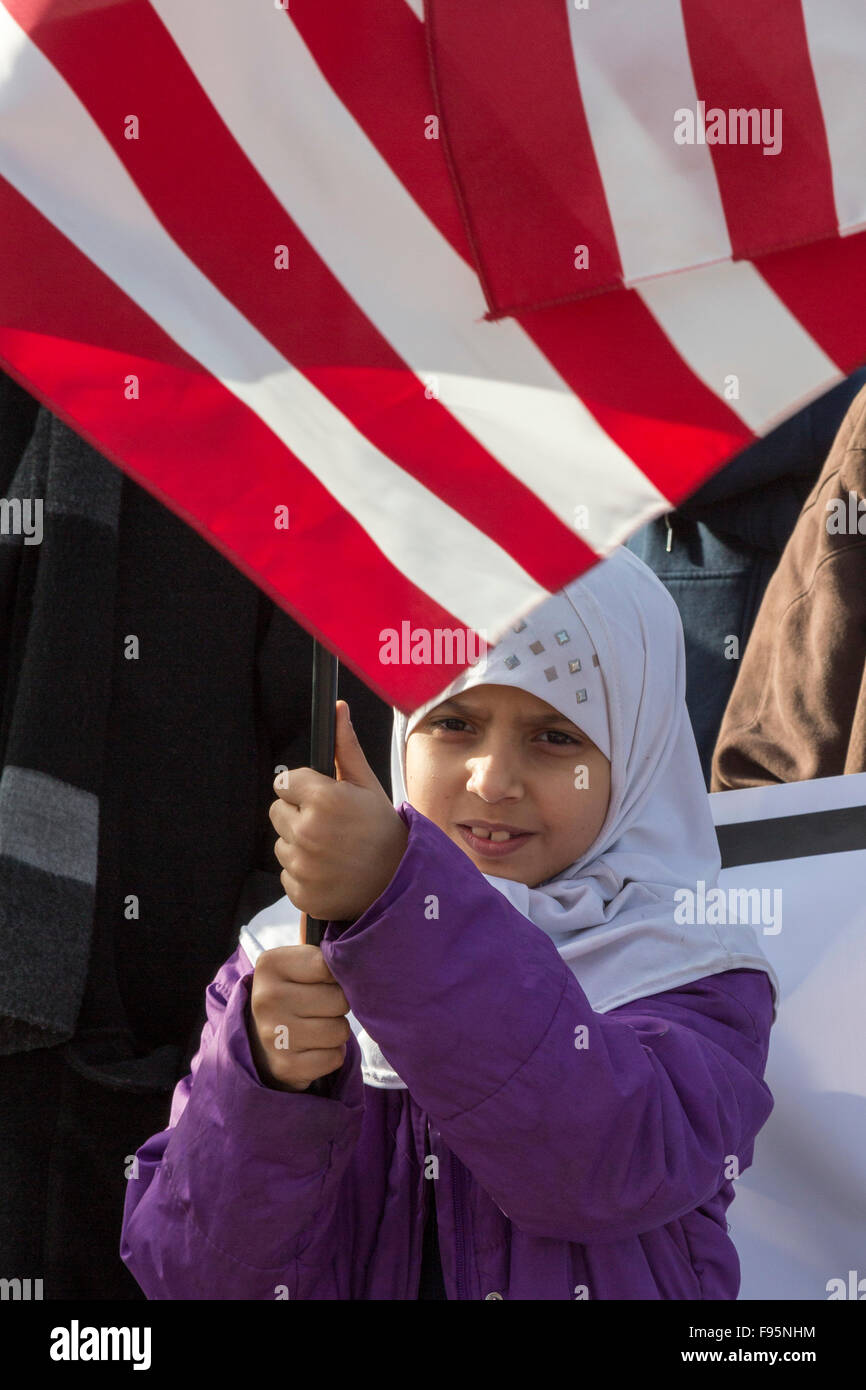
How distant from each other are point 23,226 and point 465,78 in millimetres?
325

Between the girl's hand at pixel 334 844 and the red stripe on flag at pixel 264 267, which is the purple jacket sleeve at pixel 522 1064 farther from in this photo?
the red stripe on flag at pixel 264 267

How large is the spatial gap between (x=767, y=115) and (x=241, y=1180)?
0.87 m

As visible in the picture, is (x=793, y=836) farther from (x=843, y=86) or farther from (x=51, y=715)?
(x=843, y=86)

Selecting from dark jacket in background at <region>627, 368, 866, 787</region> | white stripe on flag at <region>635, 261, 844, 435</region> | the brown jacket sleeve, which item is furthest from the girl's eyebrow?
dark jacket in background at <region>627, 368, 866, 787</region>

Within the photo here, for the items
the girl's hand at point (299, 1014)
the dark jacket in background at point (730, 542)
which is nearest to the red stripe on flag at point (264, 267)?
the girl's hand at point (299, 1014)

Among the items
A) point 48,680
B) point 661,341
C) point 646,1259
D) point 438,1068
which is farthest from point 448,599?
point 48,680

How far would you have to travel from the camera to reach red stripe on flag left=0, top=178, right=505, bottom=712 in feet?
3.45

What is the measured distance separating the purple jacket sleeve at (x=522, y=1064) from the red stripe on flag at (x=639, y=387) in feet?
1.03

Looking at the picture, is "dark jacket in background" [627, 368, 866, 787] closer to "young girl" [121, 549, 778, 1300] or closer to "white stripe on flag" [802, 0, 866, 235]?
"young girl" [121, 549, 778, 1300]

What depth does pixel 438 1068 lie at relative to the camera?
112cm

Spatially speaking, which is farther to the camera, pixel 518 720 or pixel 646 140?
pixel 518 720

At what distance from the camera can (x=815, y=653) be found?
219 centimetres

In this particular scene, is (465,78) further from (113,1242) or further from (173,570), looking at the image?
(113,1242)

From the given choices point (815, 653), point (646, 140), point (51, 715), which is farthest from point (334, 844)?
point (815, 653)
